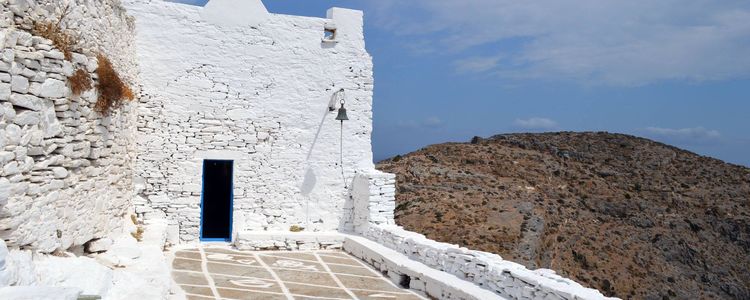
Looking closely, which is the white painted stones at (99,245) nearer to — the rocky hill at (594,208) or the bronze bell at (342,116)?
the bronze bell at (342,116)

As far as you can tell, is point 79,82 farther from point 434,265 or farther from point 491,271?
point 434,265

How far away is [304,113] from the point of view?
11617mm

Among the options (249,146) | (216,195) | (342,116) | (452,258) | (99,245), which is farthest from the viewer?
(216,195)

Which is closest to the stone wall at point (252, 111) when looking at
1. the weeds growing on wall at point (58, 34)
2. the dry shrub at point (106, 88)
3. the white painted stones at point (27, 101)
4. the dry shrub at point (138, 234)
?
the dry shrub at point (138, 234)

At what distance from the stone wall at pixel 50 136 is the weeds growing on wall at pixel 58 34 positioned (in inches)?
2.3

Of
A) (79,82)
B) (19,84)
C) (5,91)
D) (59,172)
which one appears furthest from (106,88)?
(5,91)

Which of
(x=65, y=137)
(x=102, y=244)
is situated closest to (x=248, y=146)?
(x=102, y=244)

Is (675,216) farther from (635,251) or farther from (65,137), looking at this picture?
(65,137)

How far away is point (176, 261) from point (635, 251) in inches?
621

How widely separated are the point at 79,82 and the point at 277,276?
4091 mm

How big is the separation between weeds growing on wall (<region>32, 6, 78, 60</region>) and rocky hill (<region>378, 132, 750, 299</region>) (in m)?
12.9

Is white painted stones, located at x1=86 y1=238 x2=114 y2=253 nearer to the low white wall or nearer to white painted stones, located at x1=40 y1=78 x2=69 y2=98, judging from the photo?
white painted stones, located at x1=40 y1=78 x2=69 y2=98

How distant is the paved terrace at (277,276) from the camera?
25.3 feet

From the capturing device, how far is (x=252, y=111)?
11.2 metres
